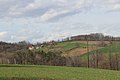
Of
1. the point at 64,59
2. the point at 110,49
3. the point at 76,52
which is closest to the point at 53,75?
the point at 64,59

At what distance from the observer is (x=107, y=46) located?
12550 cm

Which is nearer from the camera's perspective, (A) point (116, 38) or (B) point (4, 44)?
(A) point (116, 38)

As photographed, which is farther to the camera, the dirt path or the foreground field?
the dirt path

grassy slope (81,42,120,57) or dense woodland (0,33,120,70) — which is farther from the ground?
grassy slope (81,42,120,57)

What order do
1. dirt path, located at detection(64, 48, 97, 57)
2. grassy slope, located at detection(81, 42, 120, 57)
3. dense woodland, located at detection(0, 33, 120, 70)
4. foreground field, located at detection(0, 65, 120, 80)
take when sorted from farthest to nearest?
dirt path, located at detection(64, 48, 97, 57) → grassy slope, located at detection(81, 42, 120, 57) → dense woodland, located at detection(0, 33, 120, 70) → foreground field, located at detection(0, 65, 120, 80)

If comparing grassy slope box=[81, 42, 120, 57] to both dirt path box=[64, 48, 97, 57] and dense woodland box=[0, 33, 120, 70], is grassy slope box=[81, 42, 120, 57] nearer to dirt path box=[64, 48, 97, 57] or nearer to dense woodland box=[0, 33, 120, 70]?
dense woodland box=[0, 33, 120, 70]

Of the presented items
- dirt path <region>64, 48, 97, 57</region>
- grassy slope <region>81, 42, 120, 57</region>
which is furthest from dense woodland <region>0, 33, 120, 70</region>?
dirt path <region>64, 48, 97, 57</region>

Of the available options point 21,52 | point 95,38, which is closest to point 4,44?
point 21,52

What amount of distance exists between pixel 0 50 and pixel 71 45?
116ft

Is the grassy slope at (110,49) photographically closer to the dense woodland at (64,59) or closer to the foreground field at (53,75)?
the dense woodland at (64,59)

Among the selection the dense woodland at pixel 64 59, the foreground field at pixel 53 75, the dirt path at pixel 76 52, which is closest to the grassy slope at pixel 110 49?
the dense woodland at pixel 64 59

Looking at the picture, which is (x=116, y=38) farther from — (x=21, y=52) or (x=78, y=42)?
(x=21, y=52)

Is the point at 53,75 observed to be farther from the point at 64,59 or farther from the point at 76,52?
the point at 76,52

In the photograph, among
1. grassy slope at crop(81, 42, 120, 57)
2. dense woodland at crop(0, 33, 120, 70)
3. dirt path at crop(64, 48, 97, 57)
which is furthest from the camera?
dirt path at crop(64, 48, 97, 57)
